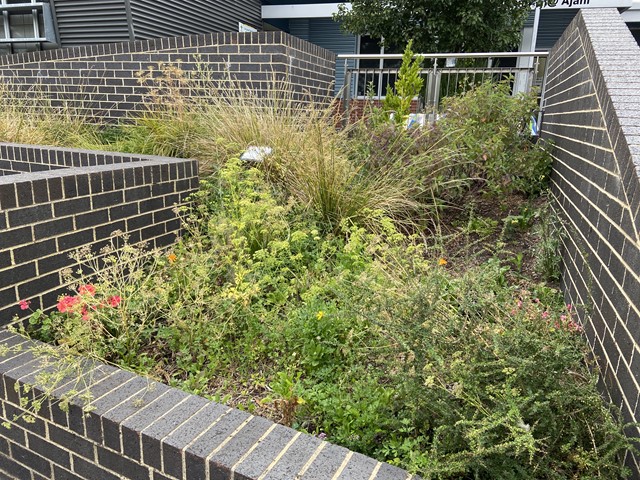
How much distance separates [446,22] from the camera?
34.8 feet

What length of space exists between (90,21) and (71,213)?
9942 mm

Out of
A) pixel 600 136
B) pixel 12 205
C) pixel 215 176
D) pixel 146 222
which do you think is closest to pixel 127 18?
pixel 215 176

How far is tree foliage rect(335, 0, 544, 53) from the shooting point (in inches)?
408

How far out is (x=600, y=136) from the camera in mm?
2736

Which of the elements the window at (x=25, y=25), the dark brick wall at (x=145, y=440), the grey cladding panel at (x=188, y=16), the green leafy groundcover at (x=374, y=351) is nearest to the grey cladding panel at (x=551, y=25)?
the grey cladding panel at (x=188, y=16)

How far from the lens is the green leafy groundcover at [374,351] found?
1.73 m

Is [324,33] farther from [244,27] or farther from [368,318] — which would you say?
[368,318]

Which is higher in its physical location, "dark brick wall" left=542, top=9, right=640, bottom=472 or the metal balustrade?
the metal balustrade

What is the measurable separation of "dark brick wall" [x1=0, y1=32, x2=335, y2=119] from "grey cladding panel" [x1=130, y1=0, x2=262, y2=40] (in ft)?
11.2

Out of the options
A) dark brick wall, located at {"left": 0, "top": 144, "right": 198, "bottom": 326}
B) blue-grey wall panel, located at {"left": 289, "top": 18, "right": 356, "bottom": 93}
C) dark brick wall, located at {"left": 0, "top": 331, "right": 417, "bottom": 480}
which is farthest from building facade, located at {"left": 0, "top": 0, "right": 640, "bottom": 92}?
dark brick wall, located at {"left": 0, "top": 331, "right": 417, "bottom": 480}

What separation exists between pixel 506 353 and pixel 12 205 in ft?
7.91

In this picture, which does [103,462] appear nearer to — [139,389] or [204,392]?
[139,389]

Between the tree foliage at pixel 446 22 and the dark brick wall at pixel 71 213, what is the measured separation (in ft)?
26.8

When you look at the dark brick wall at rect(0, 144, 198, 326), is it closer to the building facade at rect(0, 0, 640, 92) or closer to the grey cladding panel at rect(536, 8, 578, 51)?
the building facade at rect(0, 0, 640, 92)
